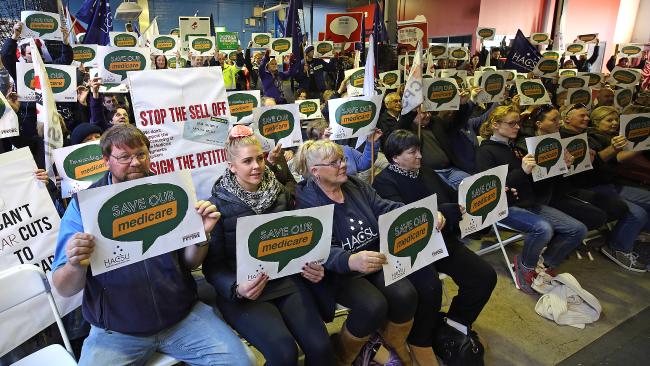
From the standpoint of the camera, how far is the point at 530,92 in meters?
5.36

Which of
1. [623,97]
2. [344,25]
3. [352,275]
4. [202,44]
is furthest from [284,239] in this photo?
[202,44]

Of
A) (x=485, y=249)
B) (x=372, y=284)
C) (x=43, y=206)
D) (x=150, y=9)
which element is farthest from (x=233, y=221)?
(x=150, y=9)

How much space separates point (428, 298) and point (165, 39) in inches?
300

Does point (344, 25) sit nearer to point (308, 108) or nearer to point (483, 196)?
point (308, 108)

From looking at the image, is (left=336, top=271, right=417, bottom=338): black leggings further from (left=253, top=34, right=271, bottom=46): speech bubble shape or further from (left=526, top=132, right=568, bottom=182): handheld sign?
(left=253, top=34, right=271, bottom=46): speech bubble shape

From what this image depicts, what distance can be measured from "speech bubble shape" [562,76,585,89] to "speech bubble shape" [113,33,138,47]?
289 inches

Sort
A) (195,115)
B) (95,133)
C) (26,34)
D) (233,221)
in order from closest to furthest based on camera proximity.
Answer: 1. (233,221)
2. (195,115)
3. (95,133)
4. (26,34)

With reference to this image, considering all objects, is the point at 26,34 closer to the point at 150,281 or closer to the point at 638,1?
the point at 150,281

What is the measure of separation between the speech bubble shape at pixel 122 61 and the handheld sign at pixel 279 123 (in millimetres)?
1918

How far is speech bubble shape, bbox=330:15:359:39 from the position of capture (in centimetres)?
813

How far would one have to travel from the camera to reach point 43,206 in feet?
7.80

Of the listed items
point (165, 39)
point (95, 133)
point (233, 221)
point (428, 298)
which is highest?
point (165, 39)

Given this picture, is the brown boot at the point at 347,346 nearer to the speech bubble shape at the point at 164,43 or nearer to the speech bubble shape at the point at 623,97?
the speech bubble shape at the point at 623,97

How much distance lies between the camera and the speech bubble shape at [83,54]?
18.5 ft
